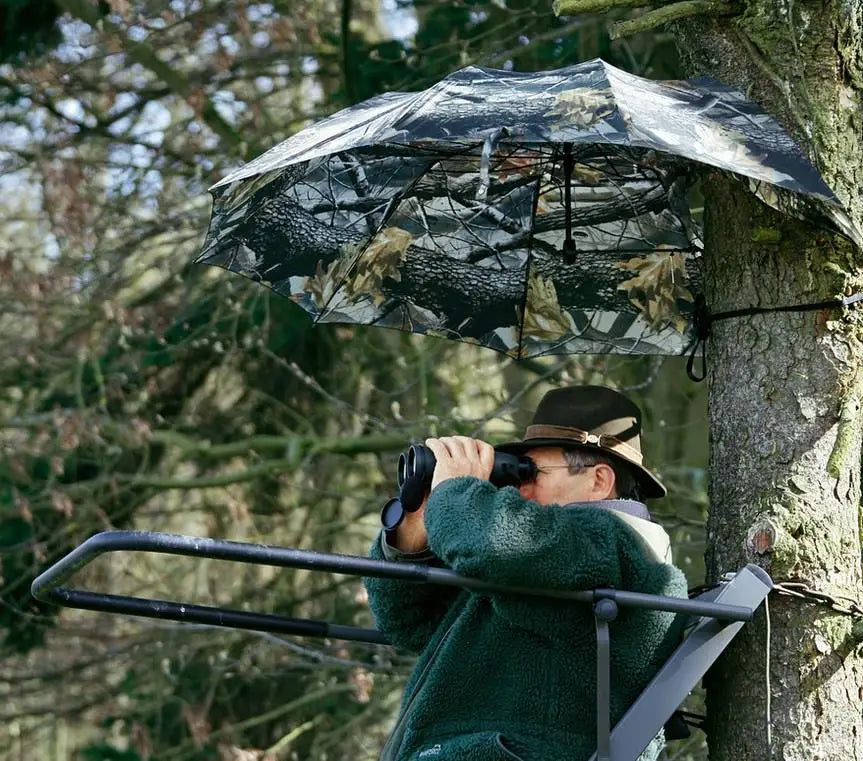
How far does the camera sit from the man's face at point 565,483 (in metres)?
2.97

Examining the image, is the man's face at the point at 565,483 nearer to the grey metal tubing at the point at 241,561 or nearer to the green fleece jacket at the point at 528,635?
the green fleece jacket at the point at 528,635

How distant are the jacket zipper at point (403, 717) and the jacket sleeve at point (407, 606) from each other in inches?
6.2

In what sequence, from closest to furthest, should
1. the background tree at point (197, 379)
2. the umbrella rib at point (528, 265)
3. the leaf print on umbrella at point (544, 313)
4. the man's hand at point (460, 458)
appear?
the man's hand at point (460, 458) < the umbrella rib at point (528, 265) < the leaf print on umbrella at point (544, 313) < the background tree at point (197, 379)

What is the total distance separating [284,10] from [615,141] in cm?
443

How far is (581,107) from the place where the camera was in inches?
96.6

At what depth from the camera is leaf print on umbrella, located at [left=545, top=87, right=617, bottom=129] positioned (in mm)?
2422

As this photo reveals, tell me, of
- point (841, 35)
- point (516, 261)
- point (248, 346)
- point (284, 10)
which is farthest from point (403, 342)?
point (841, 35)

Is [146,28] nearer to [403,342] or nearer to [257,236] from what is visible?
[403,342]

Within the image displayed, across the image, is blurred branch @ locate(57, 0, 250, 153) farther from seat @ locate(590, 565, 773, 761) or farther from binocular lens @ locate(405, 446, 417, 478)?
seat @ locate(590, 565, 773, 761)

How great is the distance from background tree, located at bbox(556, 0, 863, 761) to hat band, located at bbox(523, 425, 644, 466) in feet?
0.62

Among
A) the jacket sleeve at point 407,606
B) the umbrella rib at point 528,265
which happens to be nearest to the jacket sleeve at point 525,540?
the jacket sleeve at point 407,606

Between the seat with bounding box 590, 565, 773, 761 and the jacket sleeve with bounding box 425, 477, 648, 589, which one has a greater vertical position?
the jacket sleeve with bounding box 425, 477, 648, 589

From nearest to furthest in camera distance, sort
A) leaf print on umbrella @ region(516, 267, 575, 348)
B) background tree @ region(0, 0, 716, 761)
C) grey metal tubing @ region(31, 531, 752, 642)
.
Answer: grey metal tubing @ region(31, 531, 752, 642), leaf print on umbrella @ region(516, 267, 575, 348), background tree @ region(0, 0, 716, 761)

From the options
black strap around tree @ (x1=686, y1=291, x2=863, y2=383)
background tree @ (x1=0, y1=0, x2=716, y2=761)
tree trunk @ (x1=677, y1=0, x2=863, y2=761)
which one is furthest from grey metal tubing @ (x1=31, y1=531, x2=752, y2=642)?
background tree @ (x1=0, y1=0, x2=716, y2=761)
